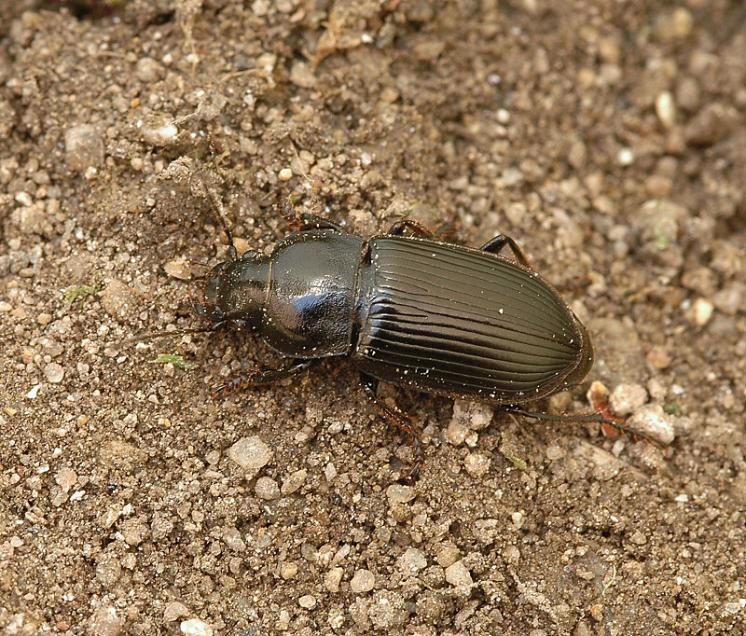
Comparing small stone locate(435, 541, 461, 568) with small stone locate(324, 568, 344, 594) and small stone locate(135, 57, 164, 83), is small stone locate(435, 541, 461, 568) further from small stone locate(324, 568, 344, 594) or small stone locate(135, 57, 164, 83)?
small stone locate(135, 57, 164, 83)

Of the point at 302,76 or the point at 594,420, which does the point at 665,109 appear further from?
the point at 302,76

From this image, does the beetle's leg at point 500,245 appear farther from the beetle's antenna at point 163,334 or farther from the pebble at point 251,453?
the pebble at point 251,453

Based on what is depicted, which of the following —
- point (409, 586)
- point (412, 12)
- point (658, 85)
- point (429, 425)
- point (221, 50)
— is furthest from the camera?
point (658, 85)

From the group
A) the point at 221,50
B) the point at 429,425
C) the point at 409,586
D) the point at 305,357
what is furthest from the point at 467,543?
the point at 221,50

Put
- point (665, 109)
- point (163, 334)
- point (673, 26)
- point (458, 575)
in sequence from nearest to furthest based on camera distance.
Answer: point (458, 575) → point (163, 334) → point (665, 109) → point (673, 26)

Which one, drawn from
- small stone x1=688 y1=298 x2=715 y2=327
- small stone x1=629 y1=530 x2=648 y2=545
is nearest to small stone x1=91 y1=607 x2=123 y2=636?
small stone x1=629 y1=530 x2=648 y2=545

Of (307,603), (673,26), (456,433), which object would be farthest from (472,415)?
(673,26)

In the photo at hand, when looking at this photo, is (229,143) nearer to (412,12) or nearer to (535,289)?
(412,12)
